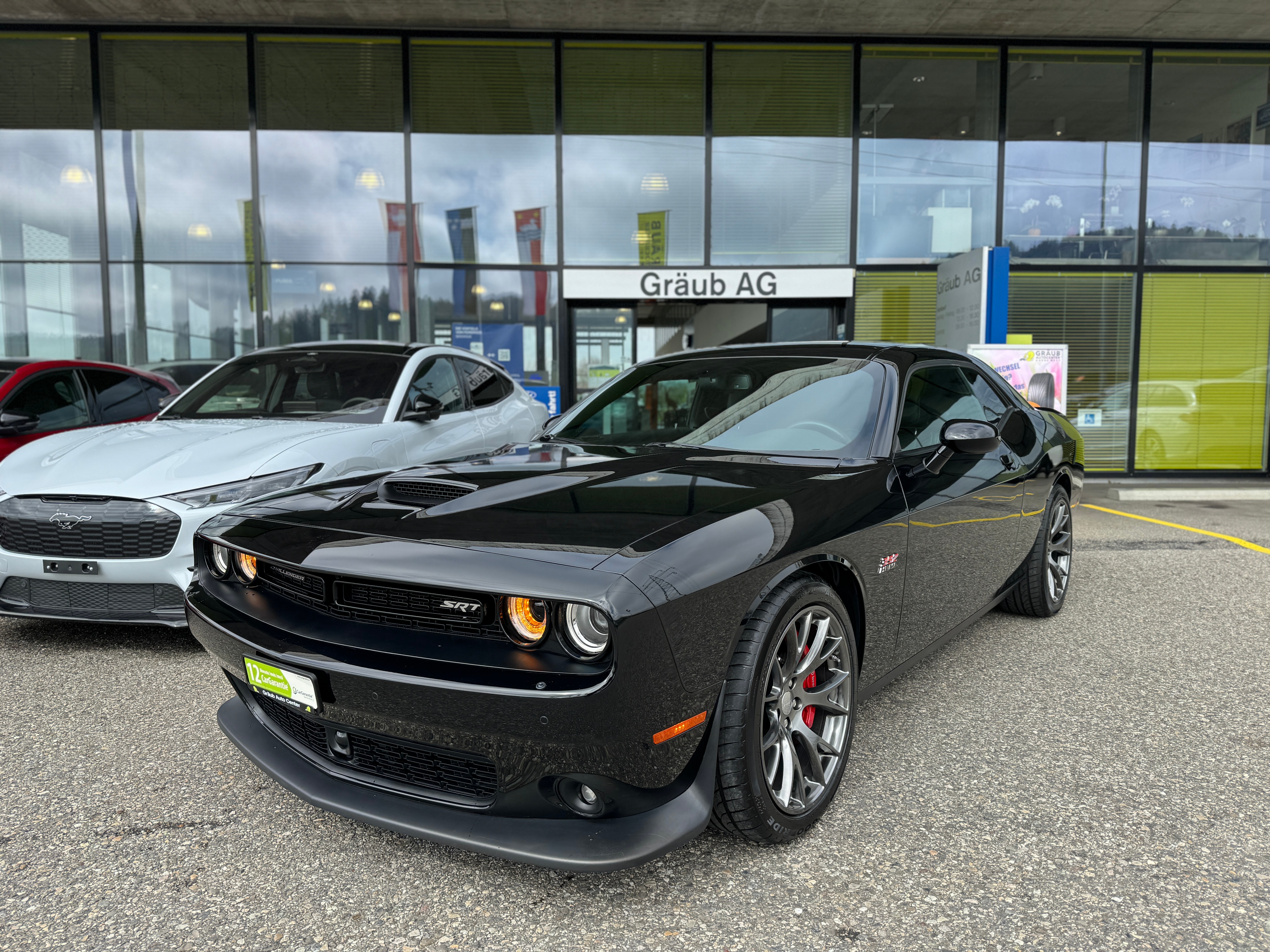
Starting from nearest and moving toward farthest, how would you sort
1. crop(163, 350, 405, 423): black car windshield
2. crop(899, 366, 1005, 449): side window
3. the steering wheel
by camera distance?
the steering wheel
crop(899, 366, 1005, 449): side window
crop(163, 350, 405, 423): black car windshield

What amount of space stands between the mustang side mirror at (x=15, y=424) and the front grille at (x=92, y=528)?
1.95 meters

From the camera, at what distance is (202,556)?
2551 mm

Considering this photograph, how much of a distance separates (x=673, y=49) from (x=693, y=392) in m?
8.62

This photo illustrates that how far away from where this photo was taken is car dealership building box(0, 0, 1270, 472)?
10.2 m

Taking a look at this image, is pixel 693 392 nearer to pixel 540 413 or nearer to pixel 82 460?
pixel 82 460

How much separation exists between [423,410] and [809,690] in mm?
3358

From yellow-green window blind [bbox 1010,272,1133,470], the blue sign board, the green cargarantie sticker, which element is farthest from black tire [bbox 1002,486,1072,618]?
yellow-green window blind [bbox 1010,272,1133,470]

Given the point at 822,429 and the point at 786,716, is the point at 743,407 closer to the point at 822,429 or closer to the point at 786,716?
the point at 822,429

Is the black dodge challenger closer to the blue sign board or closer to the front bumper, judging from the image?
the front bumper

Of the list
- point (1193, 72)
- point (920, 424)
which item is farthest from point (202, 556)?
point (1193, 72)

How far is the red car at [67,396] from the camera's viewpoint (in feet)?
17.8

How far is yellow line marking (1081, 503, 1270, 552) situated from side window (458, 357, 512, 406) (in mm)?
4752

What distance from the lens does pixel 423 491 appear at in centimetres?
243

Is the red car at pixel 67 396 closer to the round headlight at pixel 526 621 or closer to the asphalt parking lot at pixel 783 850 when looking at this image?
the asphalt parking lot at pixel 783 850
